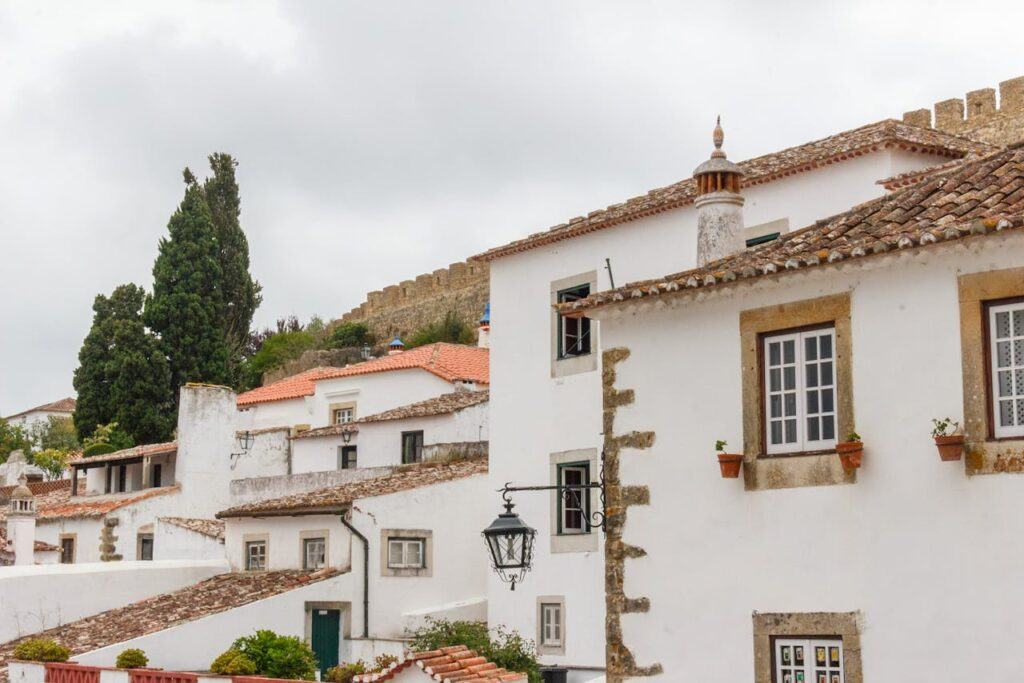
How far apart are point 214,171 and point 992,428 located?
49020 millimetres

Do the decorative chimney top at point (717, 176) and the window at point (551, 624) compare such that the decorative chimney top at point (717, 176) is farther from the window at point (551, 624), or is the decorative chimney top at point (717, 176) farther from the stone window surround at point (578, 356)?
the window at point (551, 624)

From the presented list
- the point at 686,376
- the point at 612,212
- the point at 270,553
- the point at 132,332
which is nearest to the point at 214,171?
the point at 132,332

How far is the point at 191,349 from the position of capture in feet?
161

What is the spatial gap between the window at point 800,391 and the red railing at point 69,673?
12153mm

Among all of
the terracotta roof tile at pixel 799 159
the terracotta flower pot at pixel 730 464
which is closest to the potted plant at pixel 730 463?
the terracotta flower pot at pixel 730 464

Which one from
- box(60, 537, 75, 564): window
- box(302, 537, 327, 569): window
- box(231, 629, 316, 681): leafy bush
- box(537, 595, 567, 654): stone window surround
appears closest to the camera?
box(231, 629, 316, 681): leafy bush

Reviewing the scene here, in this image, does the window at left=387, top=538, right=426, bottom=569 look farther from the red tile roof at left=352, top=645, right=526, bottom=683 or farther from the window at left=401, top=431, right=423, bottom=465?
the red tile roof at left=352, top=645, right=526, bottom=683

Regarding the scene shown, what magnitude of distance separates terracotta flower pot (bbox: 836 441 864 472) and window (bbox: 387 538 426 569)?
1503 centimetres

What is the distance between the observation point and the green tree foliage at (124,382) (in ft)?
156

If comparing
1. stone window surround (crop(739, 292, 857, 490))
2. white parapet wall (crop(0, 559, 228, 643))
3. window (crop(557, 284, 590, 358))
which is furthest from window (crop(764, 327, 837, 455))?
white parapet wall (crop(0, 559, 228, 643))

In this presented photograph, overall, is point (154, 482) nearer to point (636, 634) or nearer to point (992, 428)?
point (636, 634)

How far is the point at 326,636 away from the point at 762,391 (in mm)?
14442

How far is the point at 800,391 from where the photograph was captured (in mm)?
11766

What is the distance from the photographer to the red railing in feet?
65.9
